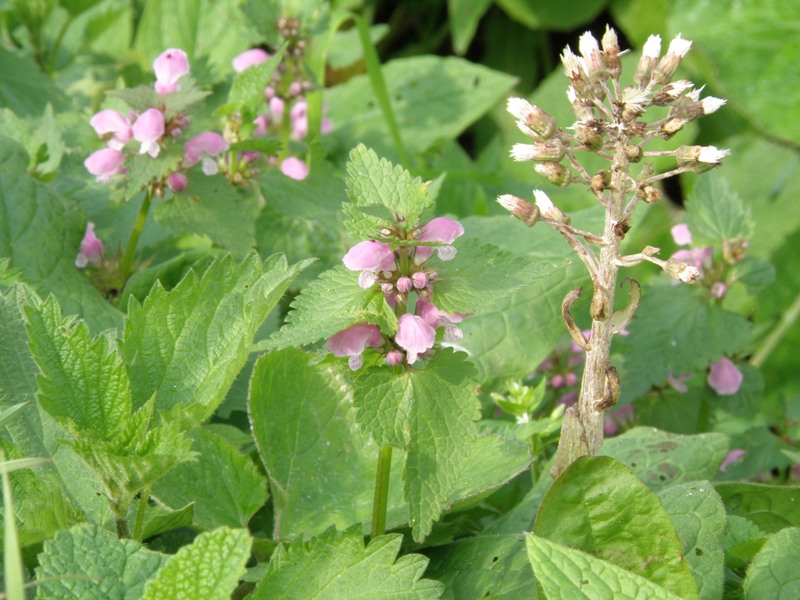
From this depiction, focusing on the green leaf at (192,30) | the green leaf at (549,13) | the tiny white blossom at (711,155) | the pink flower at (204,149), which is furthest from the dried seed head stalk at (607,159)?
the green leaf at (549,13)

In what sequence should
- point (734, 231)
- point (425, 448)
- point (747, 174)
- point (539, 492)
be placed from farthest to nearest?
point (747, 174), point (734, 231), point (539, 492), point (425, 448)

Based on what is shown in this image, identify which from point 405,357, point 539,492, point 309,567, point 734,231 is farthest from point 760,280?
point 309,567

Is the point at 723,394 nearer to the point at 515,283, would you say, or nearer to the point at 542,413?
the point at 542,413

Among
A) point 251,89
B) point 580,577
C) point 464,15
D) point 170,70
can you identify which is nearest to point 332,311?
point 580,577

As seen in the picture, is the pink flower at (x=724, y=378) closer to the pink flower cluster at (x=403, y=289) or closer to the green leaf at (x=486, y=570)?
the green leaf at (x=486, y=570)

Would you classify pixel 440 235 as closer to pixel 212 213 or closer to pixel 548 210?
pixel 548 210

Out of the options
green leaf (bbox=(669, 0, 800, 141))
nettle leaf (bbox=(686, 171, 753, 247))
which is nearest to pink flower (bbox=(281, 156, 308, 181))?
nettle leaf (bbox=(686, 171, 753, 247))
